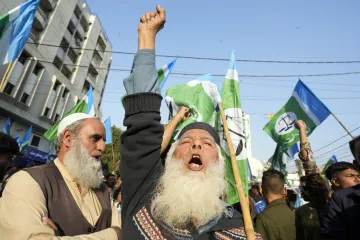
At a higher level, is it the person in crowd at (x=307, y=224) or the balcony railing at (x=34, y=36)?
the balcony railing at (x=34, y=36)

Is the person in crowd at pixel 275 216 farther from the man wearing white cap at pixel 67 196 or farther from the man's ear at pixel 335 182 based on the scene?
the man wearing white cap at pixel 67 196

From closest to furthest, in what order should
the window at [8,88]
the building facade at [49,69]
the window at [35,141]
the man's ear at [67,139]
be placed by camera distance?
the man's ear at [67,139], the window at [8,88], the building facade at [49,69], the window at [35,141]

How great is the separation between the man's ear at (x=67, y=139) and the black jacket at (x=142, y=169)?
1.20 meters

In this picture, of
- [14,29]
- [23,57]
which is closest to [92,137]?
[14,29]

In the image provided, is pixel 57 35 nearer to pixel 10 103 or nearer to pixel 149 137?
pixel 10 103

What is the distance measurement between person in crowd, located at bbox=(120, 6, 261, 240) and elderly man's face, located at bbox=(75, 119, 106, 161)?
998 mm

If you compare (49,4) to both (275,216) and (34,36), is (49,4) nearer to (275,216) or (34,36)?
(34,36)

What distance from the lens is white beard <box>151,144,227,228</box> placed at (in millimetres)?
1477

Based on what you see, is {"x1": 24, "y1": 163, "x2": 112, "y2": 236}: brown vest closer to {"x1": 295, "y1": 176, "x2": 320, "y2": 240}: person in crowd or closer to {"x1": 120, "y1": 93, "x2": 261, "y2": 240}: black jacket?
{"x1": 120, "y1": 93, "x2": 261, "y2": 240}: black jacket

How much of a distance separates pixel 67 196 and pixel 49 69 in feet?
71.7

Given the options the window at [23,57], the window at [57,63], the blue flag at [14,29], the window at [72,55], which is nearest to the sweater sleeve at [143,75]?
the blue flag at [14,29]

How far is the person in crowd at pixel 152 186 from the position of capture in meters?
1.32

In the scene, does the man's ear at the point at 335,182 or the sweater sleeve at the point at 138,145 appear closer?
the sweater sleeve at the point at 138,145

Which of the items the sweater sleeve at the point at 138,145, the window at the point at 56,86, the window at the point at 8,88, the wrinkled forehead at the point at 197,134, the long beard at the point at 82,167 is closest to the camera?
the sweater sleeve at the point at 138,145
